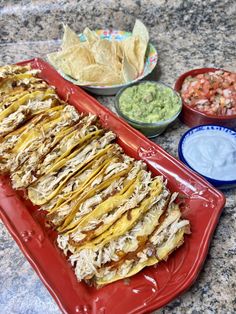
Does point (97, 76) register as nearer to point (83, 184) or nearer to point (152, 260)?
point (83, 184)

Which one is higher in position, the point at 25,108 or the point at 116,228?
the point at 25,108

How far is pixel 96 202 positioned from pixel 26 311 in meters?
0.31

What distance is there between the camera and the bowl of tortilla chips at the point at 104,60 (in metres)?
1.42

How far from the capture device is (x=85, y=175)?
1.07 meters

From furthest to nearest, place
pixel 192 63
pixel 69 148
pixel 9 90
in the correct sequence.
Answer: pixel 192 63
pixel 9 90
pixel 69 148

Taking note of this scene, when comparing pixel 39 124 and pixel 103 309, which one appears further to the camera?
pixel 39 124

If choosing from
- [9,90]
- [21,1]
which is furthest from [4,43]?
[9,90]

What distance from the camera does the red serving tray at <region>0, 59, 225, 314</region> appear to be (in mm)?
854

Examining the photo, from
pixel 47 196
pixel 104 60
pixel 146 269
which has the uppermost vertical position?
pixel 104 60

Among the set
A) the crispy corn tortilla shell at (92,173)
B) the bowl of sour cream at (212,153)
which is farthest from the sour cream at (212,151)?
the crispy corn tortilla shell at (92,173)

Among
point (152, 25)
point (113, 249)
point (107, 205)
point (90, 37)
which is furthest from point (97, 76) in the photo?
point (113, 249)

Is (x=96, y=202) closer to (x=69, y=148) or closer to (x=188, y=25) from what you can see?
(x=69, y=148)

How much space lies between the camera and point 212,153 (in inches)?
46.2

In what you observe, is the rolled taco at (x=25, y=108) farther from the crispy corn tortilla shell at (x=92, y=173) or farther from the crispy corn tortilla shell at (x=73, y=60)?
the crispy corn tortilla shell at (x=92, y=173)
